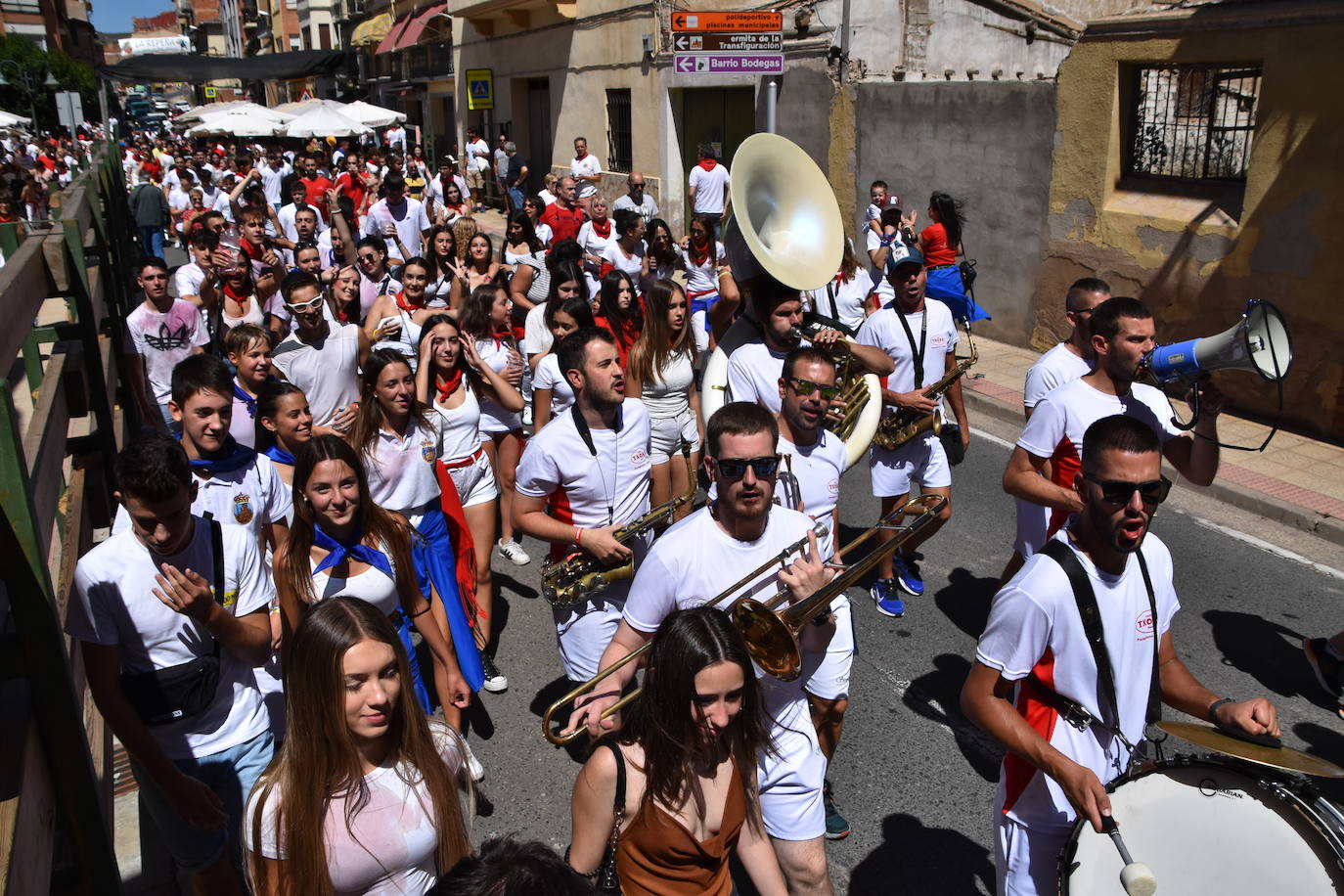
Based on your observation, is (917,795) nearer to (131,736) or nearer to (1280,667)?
(1280,667)

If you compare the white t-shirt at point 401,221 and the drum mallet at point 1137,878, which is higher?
the white t-shirt at point 401,221

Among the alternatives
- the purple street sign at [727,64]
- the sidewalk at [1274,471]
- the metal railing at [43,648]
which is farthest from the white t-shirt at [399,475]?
the purple street sign at [727,64]

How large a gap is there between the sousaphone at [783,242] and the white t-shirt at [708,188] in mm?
8931

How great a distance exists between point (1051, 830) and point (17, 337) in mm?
3292

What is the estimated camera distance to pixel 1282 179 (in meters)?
9.53

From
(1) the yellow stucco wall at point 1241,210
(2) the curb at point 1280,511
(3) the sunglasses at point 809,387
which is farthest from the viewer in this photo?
(1) the yellow stucco wall at point 1241,210

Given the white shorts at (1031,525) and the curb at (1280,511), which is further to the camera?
the curb at (1280,511)

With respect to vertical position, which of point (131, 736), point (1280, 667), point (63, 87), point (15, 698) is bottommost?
point (1280, 667)

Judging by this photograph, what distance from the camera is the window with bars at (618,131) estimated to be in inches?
912

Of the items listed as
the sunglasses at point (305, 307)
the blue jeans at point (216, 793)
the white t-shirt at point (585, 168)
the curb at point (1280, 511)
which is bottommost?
the curb at point (1280, 511)

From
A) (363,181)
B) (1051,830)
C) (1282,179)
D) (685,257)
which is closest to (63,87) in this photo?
(363,181)

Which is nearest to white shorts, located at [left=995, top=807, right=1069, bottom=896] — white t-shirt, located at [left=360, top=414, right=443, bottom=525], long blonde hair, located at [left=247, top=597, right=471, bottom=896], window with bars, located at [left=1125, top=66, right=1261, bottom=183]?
long blonde hair, located at [left=247, top=597, right=471, bottom=896]

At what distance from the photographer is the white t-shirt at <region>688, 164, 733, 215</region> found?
15.3m

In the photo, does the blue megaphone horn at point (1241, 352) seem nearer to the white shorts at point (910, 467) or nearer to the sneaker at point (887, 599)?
the white shorts at point (910, 467)
